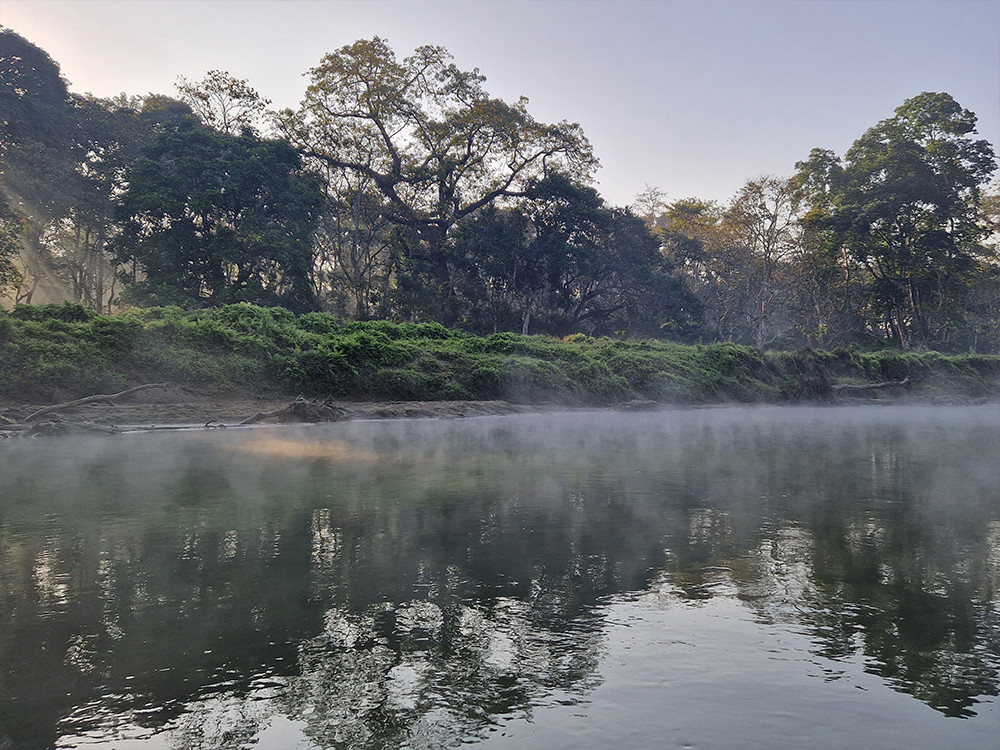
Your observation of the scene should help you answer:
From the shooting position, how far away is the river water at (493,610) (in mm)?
3113

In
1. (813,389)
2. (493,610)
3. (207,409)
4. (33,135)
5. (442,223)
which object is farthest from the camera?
(442,223)

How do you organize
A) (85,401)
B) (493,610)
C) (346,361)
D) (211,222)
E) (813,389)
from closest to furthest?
(493,610)
(85,401)
(346,361)
(813,389)
(211,222)

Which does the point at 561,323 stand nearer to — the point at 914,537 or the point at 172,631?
the point at 914,537

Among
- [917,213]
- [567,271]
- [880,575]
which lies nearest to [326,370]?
[880,575]

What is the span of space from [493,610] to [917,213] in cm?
4458

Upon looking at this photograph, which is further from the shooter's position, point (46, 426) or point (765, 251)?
point (765, 251)

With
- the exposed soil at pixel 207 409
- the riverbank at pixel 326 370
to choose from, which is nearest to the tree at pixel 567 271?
the riverbank at pixel 326 370

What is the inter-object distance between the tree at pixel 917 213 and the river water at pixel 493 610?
3673 cm

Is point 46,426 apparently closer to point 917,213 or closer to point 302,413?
point 302,413

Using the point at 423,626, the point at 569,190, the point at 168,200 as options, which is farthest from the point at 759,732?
the point at 569,190

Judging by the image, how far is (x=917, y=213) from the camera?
4175 cm

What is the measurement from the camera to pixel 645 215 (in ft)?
190

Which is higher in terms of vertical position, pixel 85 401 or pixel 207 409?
pixel 85 401

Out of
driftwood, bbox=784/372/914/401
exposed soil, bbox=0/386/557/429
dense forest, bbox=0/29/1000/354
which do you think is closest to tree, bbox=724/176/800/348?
→ dense forest, bbox=0/29/1000/354
